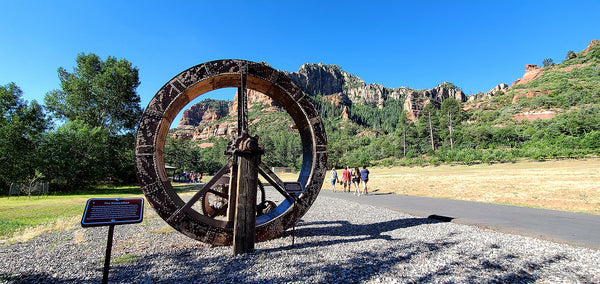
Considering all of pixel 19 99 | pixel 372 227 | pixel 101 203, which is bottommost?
pixel 372 227

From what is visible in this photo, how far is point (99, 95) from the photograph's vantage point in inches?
1010

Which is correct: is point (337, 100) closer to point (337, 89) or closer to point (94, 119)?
point (337, 89)

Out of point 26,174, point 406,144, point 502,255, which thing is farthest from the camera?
point 406,144

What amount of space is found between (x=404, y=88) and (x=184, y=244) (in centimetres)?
21151

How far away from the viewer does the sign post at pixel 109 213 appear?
3031 mm

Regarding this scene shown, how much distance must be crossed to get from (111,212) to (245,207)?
1.97 m

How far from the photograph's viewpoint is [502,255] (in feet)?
14.3

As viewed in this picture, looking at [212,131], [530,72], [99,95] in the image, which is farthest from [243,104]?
[212,131]

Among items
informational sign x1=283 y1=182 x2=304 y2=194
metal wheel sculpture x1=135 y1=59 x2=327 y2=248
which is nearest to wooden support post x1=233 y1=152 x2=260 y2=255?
metal wheel sculpture x1=135 y1=59 x2=327 y2=248

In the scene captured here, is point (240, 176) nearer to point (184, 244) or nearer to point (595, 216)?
point (184, 244)

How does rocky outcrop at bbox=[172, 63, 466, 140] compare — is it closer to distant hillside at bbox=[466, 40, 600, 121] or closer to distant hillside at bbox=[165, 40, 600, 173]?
distant hillside at bbox=[165, 40, 600, 173]

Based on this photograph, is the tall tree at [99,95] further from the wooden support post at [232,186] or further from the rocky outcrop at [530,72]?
the rocky outcrop at [530,72]

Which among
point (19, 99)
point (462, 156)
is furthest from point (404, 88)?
point (19, 99)

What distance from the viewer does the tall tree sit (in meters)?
25.0
